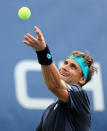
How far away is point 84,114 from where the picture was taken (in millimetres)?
3463

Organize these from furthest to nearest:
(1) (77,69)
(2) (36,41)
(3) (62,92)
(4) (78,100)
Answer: (1) (77,69) → (4) (78,100) → (3) (62,92) → (2) (36,41)

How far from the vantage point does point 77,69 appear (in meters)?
3.63

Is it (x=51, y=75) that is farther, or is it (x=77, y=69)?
(x=77, y=69)

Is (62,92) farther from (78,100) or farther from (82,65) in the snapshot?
(82,65)

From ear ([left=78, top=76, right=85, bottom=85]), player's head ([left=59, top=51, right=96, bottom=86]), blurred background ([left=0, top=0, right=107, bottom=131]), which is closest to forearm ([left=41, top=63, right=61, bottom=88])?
player's head ([left=59, top=51, right=96, bottom=86])

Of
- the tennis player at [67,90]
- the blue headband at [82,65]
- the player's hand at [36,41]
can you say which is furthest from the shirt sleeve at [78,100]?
the player's hand at [36,41]

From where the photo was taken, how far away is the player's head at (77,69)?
11.6 feet

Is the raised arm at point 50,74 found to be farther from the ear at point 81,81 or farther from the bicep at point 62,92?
the ear at point 81,81

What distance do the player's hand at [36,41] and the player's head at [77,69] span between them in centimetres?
56

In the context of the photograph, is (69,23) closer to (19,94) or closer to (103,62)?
(103,62)

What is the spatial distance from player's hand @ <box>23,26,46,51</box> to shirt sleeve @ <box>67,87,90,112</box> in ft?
1.51

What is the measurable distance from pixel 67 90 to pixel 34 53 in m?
2.15

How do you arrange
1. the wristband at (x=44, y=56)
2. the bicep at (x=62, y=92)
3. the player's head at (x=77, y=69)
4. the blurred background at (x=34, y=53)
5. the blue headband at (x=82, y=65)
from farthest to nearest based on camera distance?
the blurred background at (x=34, y=53) < the blue headband at (x=82, y=65) < the player's head at (x=77, y=69) < the bicep at (x=62, y=92) < the wristband at (x=44, y=56)

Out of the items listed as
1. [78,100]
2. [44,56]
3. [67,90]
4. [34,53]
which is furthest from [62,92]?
[34,53]
